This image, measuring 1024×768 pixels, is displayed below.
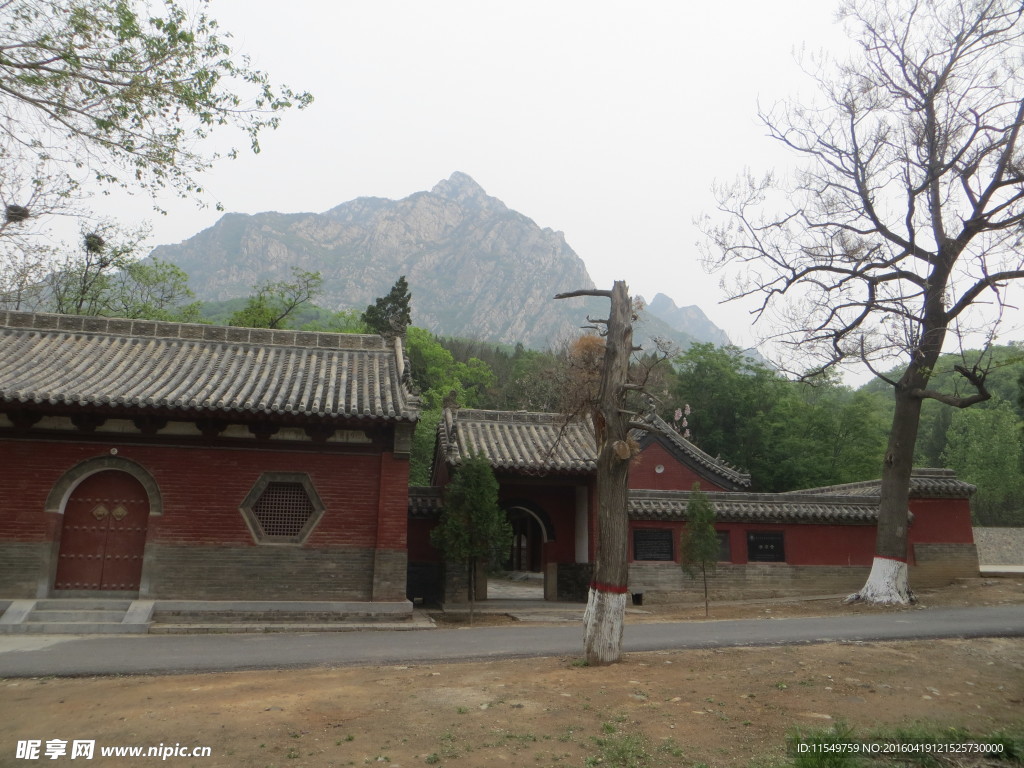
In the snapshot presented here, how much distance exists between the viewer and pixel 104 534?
40.5 ft

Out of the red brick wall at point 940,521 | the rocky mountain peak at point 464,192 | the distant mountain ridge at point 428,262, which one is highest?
the rocky mountain peak at point 464,192

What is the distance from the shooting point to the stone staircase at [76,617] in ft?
34.8

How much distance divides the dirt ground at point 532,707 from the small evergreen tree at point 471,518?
485 cm

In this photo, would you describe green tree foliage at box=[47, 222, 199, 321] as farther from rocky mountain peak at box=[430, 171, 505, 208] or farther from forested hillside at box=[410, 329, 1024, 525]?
rocky mountain peak at box=[430, 171, 505, 208]

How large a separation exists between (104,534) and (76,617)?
5.48ft

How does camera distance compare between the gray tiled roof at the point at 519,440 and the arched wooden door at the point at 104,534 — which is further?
the gray tiled roof at the point at 519,440

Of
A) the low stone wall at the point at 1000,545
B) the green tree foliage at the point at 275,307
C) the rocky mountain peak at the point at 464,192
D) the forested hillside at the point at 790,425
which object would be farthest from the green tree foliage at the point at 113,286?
the rocky mountain peak at the point at 464,192

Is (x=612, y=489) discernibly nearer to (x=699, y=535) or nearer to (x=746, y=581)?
(x=699, y=535)

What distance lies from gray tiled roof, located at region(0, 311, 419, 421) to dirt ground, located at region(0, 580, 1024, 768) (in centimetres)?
538

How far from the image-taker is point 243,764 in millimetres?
4605

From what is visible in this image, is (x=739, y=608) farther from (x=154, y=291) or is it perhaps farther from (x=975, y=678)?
(x=154, y=291)

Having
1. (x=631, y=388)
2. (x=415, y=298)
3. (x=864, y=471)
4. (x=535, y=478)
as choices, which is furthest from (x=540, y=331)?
(x=631, y=388)

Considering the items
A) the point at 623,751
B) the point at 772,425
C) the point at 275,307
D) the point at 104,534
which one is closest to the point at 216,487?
the point at 104,534

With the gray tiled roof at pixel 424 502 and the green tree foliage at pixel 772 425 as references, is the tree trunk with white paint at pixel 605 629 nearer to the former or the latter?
the gray tiled roof at pixel 424 502
